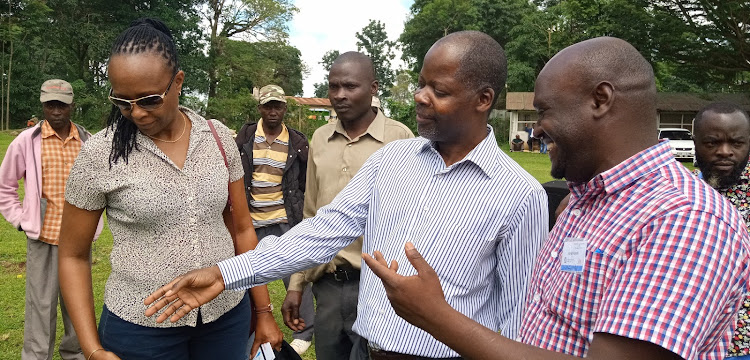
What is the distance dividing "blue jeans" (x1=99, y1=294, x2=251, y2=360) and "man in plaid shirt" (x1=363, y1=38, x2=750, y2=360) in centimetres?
132

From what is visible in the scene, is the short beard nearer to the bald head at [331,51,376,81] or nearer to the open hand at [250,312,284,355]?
the bald head at [331,51,376,81]

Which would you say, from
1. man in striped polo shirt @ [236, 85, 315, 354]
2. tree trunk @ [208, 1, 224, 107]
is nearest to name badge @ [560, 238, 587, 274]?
man in striped polo shirt @ [236, 85, 315, 354]

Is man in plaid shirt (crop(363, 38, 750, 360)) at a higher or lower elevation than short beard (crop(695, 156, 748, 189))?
higher

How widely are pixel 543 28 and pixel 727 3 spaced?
23.6 metres

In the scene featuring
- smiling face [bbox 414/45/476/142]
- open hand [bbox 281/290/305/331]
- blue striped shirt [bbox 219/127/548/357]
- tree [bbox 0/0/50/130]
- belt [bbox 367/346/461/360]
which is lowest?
open hand [bbox 281/290/305/331]

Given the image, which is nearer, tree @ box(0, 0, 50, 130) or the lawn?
the lawn

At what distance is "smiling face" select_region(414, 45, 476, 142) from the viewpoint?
2.38 m

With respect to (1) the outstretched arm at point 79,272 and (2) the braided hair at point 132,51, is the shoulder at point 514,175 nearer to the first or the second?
(2) the braided hair at point 132,51

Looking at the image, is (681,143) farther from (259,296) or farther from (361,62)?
(259,296)

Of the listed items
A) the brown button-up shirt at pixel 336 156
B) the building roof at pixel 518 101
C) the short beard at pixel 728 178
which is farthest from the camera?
the building roof at pixel 518 101

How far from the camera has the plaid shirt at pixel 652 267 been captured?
1.26m

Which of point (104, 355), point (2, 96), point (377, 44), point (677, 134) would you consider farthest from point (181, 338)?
point (377, 44)

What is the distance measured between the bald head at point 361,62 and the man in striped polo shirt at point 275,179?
77.6 inches

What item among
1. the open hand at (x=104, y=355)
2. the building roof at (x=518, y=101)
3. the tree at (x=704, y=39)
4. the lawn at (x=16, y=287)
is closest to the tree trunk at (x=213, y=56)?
the building roof at (x=518, y=101)
